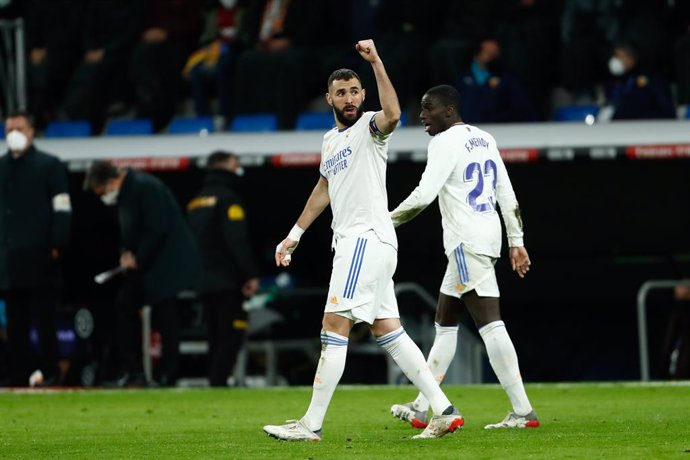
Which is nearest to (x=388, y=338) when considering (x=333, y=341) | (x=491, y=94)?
(x=333, y=341)

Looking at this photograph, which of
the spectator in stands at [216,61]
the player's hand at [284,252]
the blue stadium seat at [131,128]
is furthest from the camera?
the spectator in stands at [216,61]

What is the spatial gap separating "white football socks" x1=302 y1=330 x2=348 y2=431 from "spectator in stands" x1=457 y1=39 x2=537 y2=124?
8141 millimetres

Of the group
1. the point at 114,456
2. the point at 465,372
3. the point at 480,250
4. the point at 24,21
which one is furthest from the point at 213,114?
the point at 114,456

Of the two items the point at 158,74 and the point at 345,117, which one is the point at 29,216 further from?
the point at 345,117

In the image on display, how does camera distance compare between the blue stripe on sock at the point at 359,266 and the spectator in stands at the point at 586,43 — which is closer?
the blue stripe on sock at the point at 359,266

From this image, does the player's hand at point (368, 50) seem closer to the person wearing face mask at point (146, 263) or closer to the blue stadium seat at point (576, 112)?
the person wearing face mask at point (146, 263)

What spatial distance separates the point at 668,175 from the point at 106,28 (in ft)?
23.3

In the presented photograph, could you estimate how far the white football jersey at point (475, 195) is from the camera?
8.10 m

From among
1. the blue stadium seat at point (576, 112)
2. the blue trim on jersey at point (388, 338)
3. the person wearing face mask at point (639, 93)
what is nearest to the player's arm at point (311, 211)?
the blue trim on jersey at point (388, 338)

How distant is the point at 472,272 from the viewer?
8.13m

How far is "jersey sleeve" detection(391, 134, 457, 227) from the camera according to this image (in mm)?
7660

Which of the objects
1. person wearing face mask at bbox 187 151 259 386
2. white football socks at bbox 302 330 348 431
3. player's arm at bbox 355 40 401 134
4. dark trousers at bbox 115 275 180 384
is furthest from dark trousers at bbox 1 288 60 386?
player's arm at bbox 355 40 401 134

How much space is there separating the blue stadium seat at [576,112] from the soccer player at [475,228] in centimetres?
769

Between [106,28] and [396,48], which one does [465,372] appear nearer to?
[396,48]
